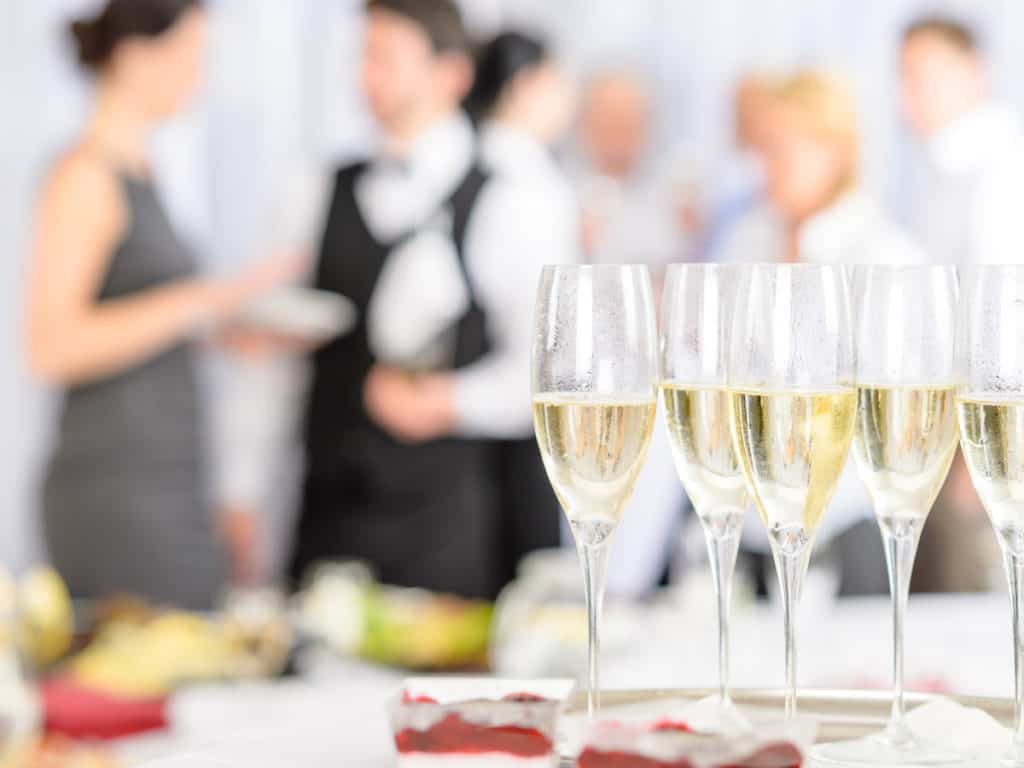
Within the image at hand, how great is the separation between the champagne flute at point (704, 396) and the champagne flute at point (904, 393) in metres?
0.07

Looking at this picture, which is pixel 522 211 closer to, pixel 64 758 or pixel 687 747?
pixel 64 758

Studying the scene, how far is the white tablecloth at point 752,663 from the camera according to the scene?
4.98 ft

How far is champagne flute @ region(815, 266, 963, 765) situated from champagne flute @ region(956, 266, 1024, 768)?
2 centimetres

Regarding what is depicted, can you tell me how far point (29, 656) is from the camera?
1.71 metres

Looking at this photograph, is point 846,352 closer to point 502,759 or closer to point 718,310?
point 718,310

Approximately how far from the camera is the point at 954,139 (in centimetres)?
397

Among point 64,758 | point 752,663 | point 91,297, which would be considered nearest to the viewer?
point 64,758

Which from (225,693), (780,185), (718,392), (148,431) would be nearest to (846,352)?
(718,392)

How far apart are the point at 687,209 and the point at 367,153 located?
884mm

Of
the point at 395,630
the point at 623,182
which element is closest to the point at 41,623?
the point at 395,630

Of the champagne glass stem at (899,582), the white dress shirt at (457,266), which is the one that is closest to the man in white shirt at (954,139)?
the white dress shirt at (457,266)

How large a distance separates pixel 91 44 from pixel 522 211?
0.98 m

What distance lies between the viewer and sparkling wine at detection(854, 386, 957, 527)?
0.78 metres

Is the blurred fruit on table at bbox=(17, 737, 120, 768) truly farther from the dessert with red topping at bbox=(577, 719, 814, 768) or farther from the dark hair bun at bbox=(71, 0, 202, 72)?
the dark hair bun at bbox=(71, 0, 202, 72)
